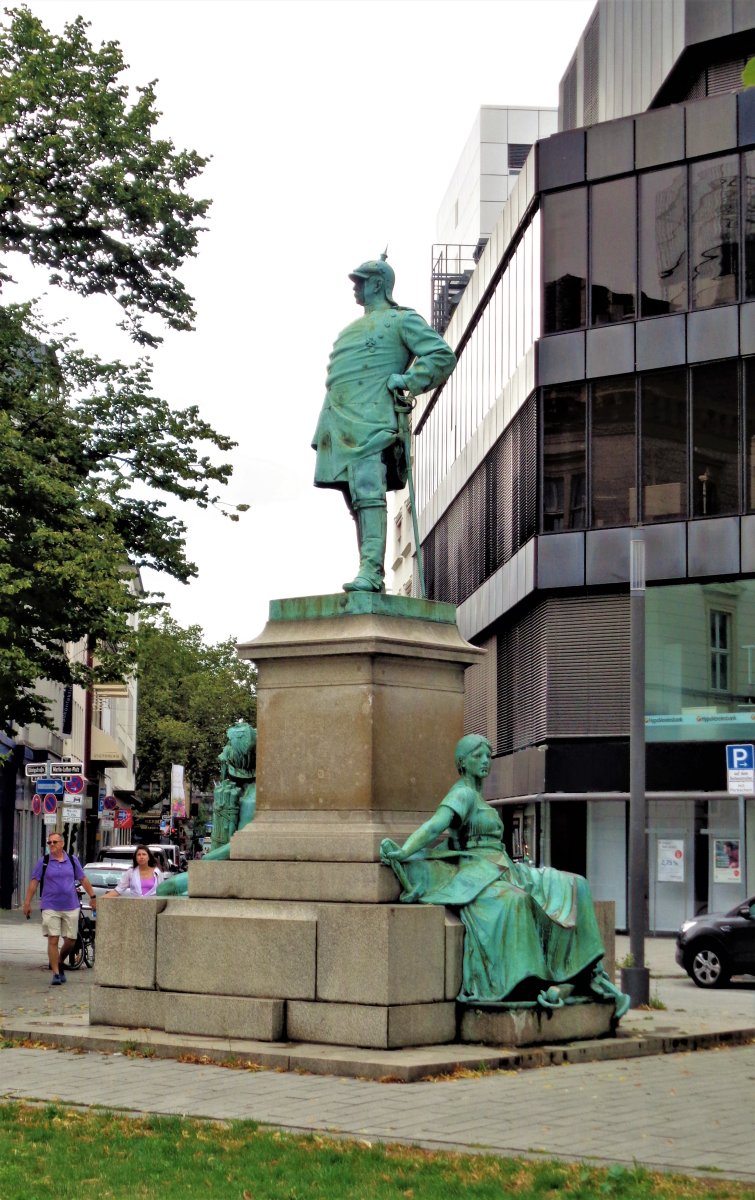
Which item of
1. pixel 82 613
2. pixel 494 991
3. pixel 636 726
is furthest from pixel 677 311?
pixel 494 991

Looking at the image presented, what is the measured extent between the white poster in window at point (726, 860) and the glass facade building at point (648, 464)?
10 centimetres

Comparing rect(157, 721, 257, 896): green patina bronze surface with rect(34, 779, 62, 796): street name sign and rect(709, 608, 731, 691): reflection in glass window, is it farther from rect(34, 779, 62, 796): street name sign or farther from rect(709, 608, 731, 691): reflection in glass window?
rect(709, 608, 731, 691): reflection in glass window

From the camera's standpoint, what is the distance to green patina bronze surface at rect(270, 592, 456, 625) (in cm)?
1238

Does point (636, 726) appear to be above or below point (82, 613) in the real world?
below

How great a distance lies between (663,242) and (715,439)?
13.4 ft

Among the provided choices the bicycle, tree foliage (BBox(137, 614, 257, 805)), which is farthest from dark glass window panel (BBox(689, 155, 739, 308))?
tree foliage (BBox(137, 614, 257, 805))

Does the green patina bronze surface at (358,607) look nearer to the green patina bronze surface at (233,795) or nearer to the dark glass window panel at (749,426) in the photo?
the green patina bronze surface at (233,795)

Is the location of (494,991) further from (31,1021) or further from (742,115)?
(742,115)

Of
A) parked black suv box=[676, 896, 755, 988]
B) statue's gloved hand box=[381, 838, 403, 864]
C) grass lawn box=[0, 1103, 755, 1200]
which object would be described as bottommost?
parked black suv box=[676, 896, 755, 988]

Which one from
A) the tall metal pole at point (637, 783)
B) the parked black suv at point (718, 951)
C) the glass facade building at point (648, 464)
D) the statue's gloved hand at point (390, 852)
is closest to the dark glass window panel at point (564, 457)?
the glass facade building at point (648, 464)

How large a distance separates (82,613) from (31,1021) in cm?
1193

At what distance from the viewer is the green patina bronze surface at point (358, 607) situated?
12375mm

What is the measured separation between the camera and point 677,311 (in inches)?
1336

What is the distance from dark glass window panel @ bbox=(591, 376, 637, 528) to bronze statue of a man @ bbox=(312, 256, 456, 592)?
70.6 ft
